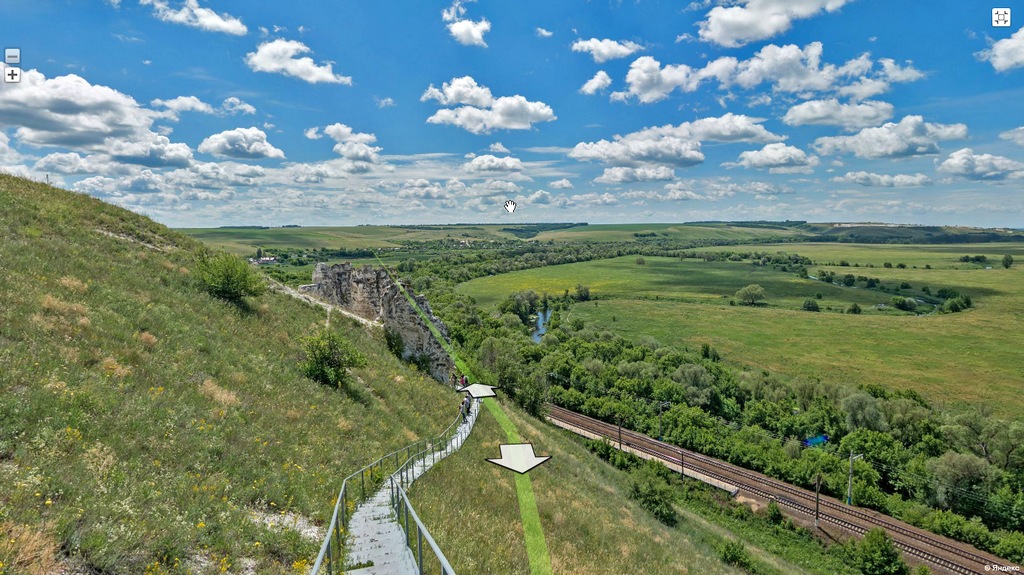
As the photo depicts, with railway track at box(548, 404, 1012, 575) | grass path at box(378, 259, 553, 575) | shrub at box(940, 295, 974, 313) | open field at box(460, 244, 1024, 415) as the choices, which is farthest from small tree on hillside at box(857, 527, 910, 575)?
shrub at box(940, 295, 974, 313)

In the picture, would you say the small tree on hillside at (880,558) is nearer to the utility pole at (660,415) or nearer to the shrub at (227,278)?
the utility pole at (660,415)

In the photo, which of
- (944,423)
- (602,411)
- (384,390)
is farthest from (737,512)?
(384,390)

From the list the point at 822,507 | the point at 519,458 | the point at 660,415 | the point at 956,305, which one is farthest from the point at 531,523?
the point at 956,305

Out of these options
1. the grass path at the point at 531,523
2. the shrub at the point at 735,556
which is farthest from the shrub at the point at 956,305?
the grass path at the point at 531,523

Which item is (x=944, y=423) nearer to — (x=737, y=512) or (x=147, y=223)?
(x=737, y=512)

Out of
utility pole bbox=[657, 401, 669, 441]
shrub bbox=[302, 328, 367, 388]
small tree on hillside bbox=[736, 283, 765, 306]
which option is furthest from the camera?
small tree on hillside bbox=[736, 283, 765, 306]

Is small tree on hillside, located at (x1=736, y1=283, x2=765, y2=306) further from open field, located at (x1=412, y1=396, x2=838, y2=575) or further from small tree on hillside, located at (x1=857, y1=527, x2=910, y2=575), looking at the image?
open field, located at (x1=412, y1=396, x2=838, y2=575)
